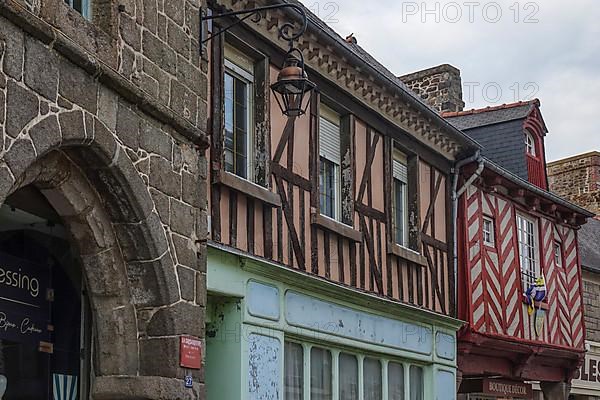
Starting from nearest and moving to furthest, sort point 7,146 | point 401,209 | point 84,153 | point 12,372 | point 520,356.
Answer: point 7,146 → point 84,153 → point 12,372 → point 401,209 → point 520,356

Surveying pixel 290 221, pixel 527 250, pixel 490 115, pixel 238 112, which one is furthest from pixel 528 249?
pixel 238 112

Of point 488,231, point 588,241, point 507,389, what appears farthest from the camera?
point 588,241

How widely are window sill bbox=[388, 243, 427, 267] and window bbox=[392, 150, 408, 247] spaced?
240 millimetres

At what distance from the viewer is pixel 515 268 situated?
50.8ft

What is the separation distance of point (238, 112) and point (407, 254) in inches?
142

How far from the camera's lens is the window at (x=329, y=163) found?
1123 cm

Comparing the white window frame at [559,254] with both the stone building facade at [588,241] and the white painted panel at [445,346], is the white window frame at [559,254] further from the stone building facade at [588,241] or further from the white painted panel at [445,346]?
the white painted panel at [445,346]

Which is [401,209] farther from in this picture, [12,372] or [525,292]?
[12,372]

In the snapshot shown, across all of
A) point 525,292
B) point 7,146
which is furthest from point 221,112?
point 525,292

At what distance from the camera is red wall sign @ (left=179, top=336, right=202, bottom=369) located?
7477 mm

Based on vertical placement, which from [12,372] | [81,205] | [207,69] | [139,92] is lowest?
[12,372]

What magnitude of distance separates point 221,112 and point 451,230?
219 inches

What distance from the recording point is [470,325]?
13.7m

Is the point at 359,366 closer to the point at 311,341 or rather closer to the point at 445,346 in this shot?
the point at 311,341
